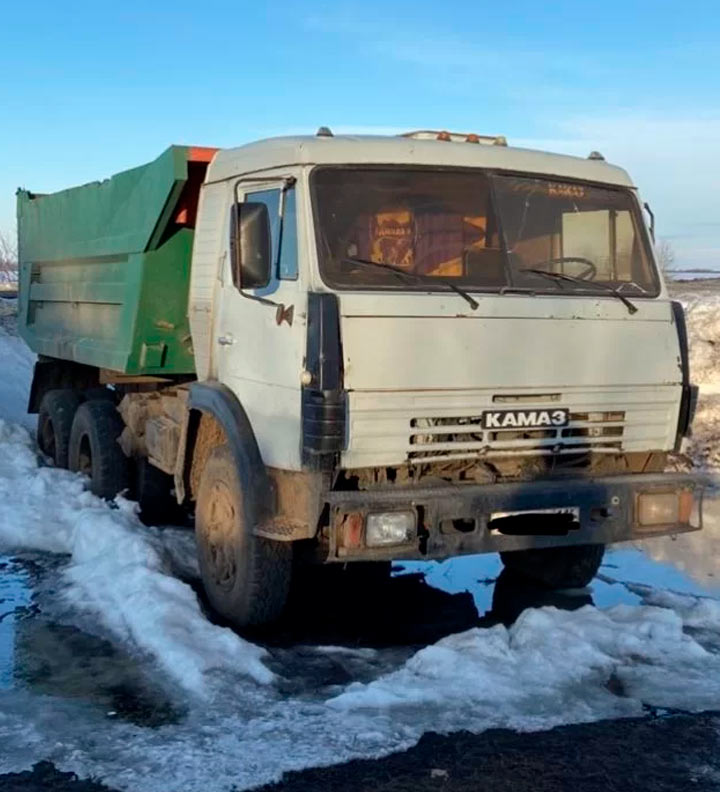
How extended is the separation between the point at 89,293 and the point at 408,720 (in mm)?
5417

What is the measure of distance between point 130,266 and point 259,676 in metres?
3.58

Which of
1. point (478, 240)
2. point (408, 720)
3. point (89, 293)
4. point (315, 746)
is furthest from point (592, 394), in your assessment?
point (89, 293)

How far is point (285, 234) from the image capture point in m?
5.71

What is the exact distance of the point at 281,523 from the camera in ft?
18.4

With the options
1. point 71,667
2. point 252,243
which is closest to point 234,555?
point 71,667

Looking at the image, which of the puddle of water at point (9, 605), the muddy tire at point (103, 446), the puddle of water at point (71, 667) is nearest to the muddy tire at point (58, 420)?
the muddy tire at point (103, 446)

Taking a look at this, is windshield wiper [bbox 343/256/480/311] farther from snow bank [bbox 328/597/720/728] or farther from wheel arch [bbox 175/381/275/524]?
snow bank [bbox 328/597/720/728]

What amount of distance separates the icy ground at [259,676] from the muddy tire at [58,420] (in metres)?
2.97

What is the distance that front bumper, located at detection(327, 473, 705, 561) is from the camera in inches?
208

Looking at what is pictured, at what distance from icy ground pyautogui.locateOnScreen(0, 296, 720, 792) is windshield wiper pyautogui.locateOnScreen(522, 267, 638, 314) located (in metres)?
1.73

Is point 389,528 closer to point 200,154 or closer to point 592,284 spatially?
point 592,284

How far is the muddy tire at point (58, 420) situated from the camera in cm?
1022

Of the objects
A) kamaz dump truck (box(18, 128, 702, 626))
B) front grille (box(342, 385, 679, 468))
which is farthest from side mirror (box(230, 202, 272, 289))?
front grille (box(342, 385, 679, 468))

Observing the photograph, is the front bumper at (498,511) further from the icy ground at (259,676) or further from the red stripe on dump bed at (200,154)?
the red stripe on dump bed at (200,154)
